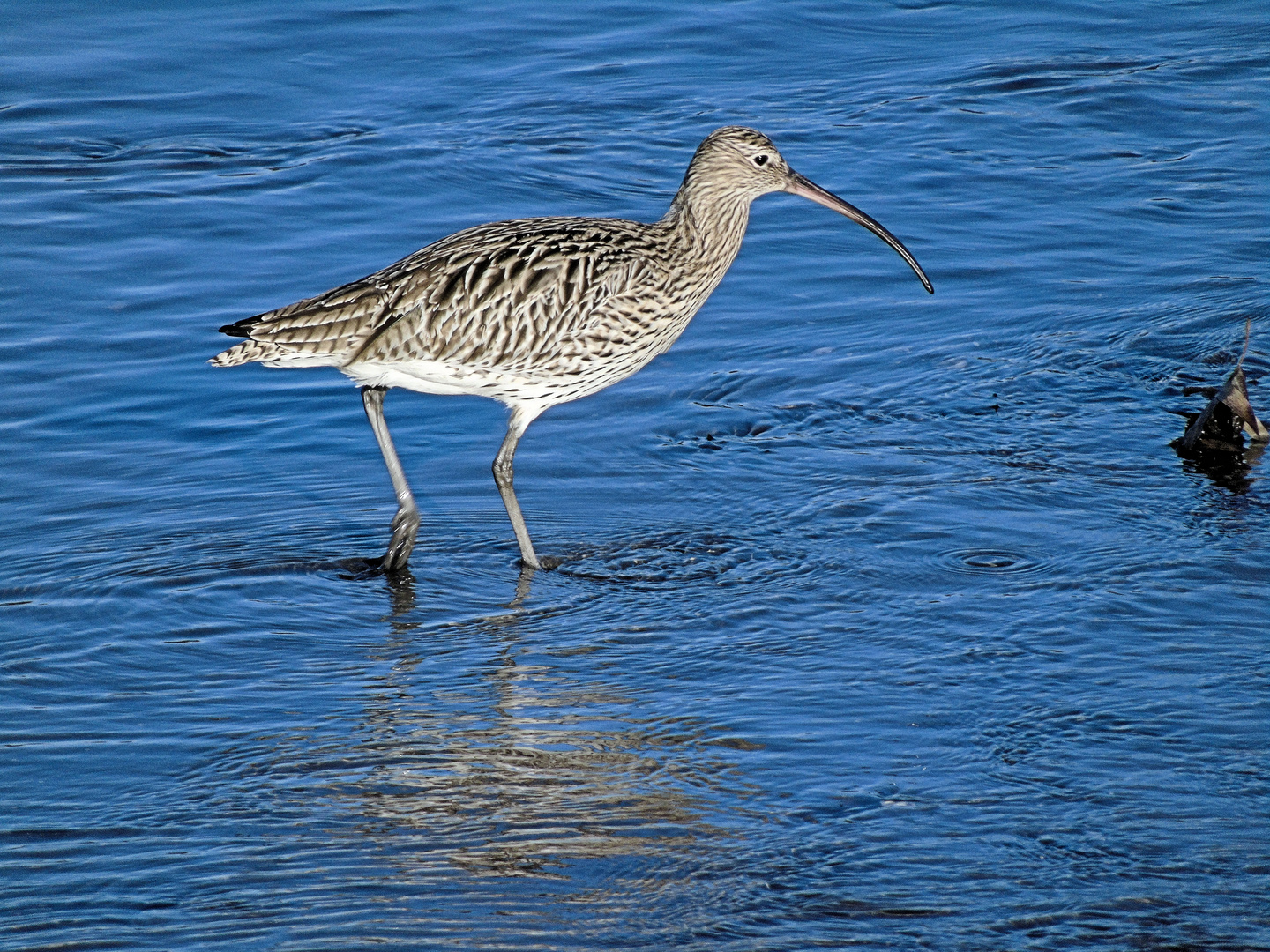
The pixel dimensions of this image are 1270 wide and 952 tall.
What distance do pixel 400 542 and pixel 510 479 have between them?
57 centimetres

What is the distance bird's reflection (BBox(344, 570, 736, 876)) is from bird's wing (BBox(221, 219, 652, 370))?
1.29 m

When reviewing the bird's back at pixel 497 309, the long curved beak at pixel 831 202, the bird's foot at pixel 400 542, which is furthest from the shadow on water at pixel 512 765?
the long curved beak at pixel 831 202

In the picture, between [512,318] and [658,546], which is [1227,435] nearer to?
[658,546]

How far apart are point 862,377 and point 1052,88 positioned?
203 inches

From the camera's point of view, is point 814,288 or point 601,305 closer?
point 601,305

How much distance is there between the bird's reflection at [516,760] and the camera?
16.0ft

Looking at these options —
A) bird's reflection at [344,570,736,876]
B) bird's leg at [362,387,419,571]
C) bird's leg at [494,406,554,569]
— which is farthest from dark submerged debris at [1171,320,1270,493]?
bird's leg at [362,387,419,571]

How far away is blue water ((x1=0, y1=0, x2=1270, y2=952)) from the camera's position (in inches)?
185

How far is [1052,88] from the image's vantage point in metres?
12.6

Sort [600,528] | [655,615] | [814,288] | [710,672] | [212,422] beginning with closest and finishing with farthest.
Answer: [710,672] → [655,615] → [600,528] → [212,422] → [814,288]

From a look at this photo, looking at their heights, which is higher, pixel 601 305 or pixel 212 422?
pixel 601 305

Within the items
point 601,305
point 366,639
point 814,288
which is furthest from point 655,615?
point 814,288

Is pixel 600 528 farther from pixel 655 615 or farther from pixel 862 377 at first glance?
pixel 862 377

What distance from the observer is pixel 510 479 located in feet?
23.1
